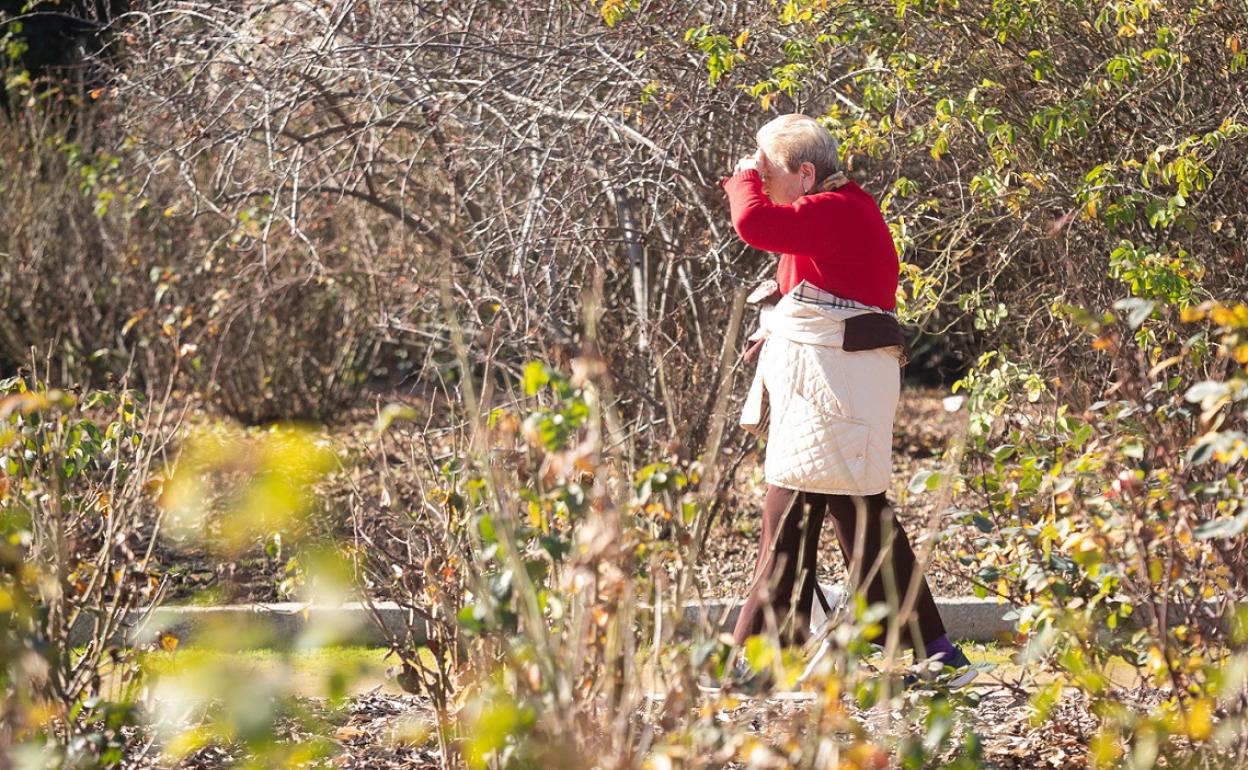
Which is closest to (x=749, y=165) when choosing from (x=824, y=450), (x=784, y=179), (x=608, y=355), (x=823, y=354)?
(x=784, y=179)

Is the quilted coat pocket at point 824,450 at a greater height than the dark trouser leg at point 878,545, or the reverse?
the quilted coat pocket at point 824,450

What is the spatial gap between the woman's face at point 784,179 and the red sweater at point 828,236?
52 millimetres

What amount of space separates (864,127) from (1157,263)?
1.00 meters

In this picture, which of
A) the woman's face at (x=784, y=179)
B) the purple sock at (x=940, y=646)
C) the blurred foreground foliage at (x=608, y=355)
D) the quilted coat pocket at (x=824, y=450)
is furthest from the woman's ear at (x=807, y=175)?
the purple sock at (x=940, y=646)

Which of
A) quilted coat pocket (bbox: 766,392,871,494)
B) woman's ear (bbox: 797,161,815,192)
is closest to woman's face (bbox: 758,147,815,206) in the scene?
woman's ear (bbox: 797,161,815,192)

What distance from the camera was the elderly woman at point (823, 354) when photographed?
13.0 ft

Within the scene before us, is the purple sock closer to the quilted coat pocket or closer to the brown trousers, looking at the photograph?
the brown trousers

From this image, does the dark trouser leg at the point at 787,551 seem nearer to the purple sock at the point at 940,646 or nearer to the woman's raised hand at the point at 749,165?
the purple sock at the point at 940,646

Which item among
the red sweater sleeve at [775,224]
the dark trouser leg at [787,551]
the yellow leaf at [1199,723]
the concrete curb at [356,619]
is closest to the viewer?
the yellow leaf at [1199,723]

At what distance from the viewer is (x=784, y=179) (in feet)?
13.4

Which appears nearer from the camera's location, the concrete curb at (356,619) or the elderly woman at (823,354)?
the elderly woman at (823,354)

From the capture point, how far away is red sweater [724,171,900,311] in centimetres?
392

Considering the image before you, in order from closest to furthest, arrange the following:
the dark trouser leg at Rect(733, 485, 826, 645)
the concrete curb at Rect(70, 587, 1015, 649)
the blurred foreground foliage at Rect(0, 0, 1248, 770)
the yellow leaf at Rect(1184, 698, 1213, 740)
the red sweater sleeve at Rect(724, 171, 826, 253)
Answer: the yellow leaf at Rect(1184, 698, 1213, 740) < the blurred foreground foliage at Rect(0, 0, 1248, 770) < the red sweater sleeve at Rect(724, 171, 826, 253) < the dark trouser leg at Rect(733, 485, 826, 645) < the concrete curb at Rect(70, 587, 1015, 649)

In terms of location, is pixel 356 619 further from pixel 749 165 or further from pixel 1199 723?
pixel 1199 723
